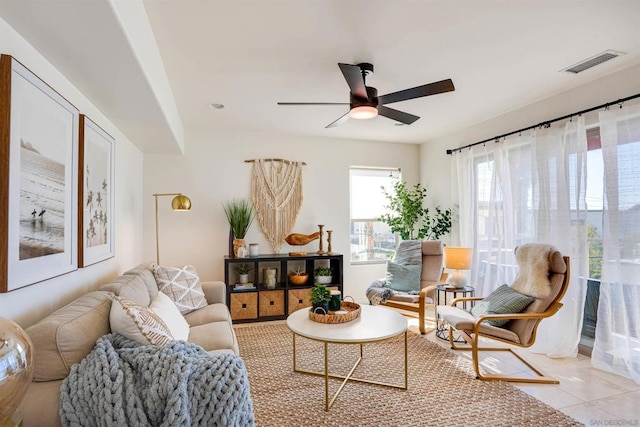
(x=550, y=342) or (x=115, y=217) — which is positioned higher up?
(x=115, y=217)

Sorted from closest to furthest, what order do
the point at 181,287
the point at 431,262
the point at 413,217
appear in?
the point at 181,287 < the point at 431,262 < the point at 413,217

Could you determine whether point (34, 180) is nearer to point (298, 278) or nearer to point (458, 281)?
point (298, 278)

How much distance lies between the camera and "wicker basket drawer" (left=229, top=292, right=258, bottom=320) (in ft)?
14.0

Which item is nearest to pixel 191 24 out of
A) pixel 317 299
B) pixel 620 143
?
pixel 317 299

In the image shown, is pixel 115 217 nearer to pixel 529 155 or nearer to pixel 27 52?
pixel 27 52

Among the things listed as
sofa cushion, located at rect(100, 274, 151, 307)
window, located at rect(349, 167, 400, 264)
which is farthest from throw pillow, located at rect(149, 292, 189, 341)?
window, located at rect(349, 167, 400, 264)

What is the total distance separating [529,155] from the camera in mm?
3633

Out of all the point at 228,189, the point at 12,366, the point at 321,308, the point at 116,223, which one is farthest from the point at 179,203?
the point at 12,366

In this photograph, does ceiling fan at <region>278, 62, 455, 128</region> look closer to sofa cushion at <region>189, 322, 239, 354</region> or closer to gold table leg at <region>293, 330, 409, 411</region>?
gold table leg at <region>293, 330, 409, 411</region>

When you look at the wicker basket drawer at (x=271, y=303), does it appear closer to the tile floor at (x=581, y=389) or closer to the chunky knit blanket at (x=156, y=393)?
the tile floor at (x=581, y=389)

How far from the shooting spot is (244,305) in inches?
169

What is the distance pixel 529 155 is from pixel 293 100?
252cm

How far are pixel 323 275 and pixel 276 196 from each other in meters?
1.27

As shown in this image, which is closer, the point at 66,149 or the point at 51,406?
the point at 51,406
